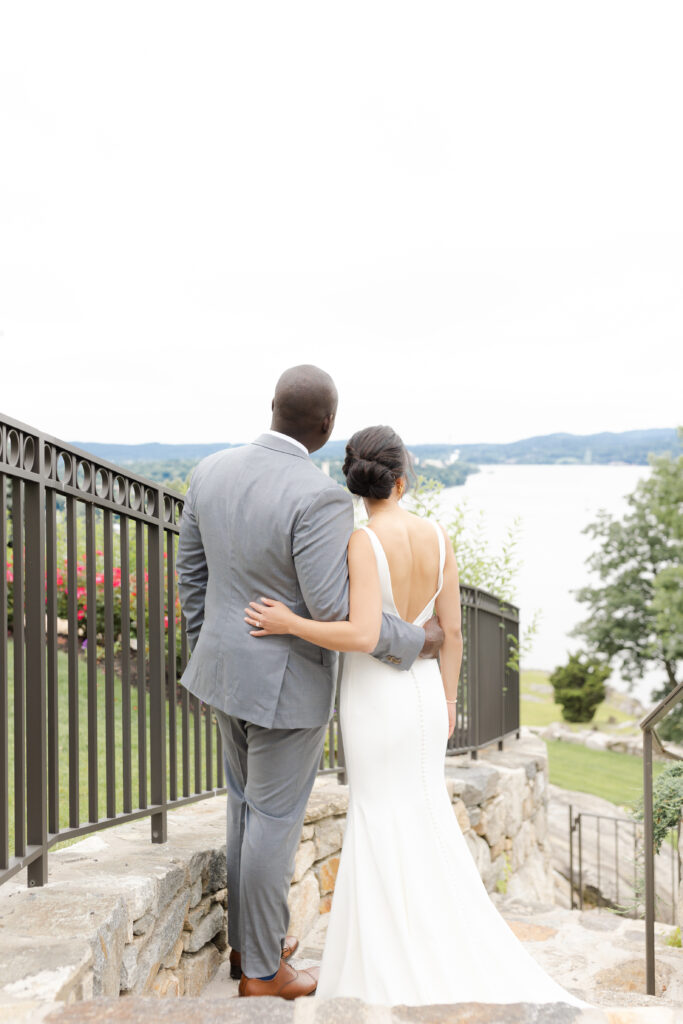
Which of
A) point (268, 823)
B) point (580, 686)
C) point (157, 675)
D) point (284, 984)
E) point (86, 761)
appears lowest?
point (580, 686)

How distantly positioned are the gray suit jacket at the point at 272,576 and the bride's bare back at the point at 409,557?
0.45 ft

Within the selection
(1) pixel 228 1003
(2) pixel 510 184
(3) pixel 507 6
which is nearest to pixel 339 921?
(1) pixel 228 1003

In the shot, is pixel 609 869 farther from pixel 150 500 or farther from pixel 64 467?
pixel 64 467

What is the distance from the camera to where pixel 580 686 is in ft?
87.5

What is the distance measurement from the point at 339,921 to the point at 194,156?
1422 inches

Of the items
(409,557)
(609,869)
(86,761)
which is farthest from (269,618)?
(609,869)

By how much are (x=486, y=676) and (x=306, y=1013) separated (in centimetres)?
558

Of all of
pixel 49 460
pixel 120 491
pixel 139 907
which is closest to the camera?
pixel 139 907

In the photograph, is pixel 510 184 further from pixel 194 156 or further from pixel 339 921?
pixel 339 921

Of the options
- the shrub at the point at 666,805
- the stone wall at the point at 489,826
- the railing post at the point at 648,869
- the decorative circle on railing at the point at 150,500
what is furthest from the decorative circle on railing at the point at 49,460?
the shrub at the point at 666,805

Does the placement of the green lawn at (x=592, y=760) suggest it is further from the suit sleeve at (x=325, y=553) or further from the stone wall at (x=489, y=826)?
the suit sleeve at (x=325, y=553)

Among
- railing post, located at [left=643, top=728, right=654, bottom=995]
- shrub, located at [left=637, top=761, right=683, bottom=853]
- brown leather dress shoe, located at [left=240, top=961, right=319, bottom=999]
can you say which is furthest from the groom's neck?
shrub, located at [left=637, top=761, right=683, bottom=853]

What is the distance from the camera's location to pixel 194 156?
1345 inches

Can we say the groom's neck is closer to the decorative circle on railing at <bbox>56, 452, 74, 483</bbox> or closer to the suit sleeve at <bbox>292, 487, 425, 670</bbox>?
the suit sleeve at <bbox>292, 487, 425, 670</bbox>
